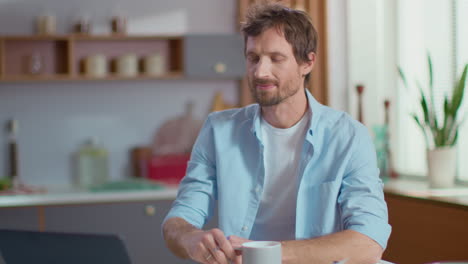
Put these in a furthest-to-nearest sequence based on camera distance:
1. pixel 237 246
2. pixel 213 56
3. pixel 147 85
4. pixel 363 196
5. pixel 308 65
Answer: pixel 147 85
pixel 213 56
pixel 308 65
pixel 363 196
pixel 237 246

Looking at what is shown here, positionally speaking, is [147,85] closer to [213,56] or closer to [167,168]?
[213,56]

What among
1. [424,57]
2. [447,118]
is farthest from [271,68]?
[424,57]

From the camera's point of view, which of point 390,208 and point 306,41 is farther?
point 390,208

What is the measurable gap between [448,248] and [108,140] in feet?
7.55

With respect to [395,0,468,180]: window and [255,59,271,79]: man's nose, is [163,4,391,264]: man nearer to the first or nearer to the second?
[255,59,271,79]: man's nose

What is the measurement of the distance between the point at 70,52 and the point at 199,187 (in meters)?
2.31

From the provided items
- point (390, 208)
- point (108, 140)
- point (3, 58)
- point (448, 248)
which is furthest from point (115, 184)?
point (448, 248)

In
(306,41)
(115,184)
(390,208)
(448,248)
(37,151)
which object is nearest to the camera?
(306,41)

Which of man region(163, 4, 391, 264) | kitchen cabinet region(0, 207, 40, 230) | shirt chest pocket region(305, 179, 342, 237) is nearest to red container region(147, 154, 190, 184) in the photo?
kitchen cabinet region(0, 207, 40, 230)

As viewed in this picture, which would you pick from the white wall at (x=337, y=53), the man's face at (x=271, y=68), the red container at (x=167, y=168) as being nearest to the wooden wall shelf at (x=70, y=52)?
the red container at (x=167, y=168)

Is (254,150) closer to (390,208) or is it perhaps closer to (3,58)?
(390,208)

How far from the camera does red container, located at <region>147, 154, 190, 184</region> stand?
417 cm

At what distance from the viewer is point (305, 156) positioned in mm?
2117

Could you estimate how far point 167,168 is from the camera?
13.7 feet
